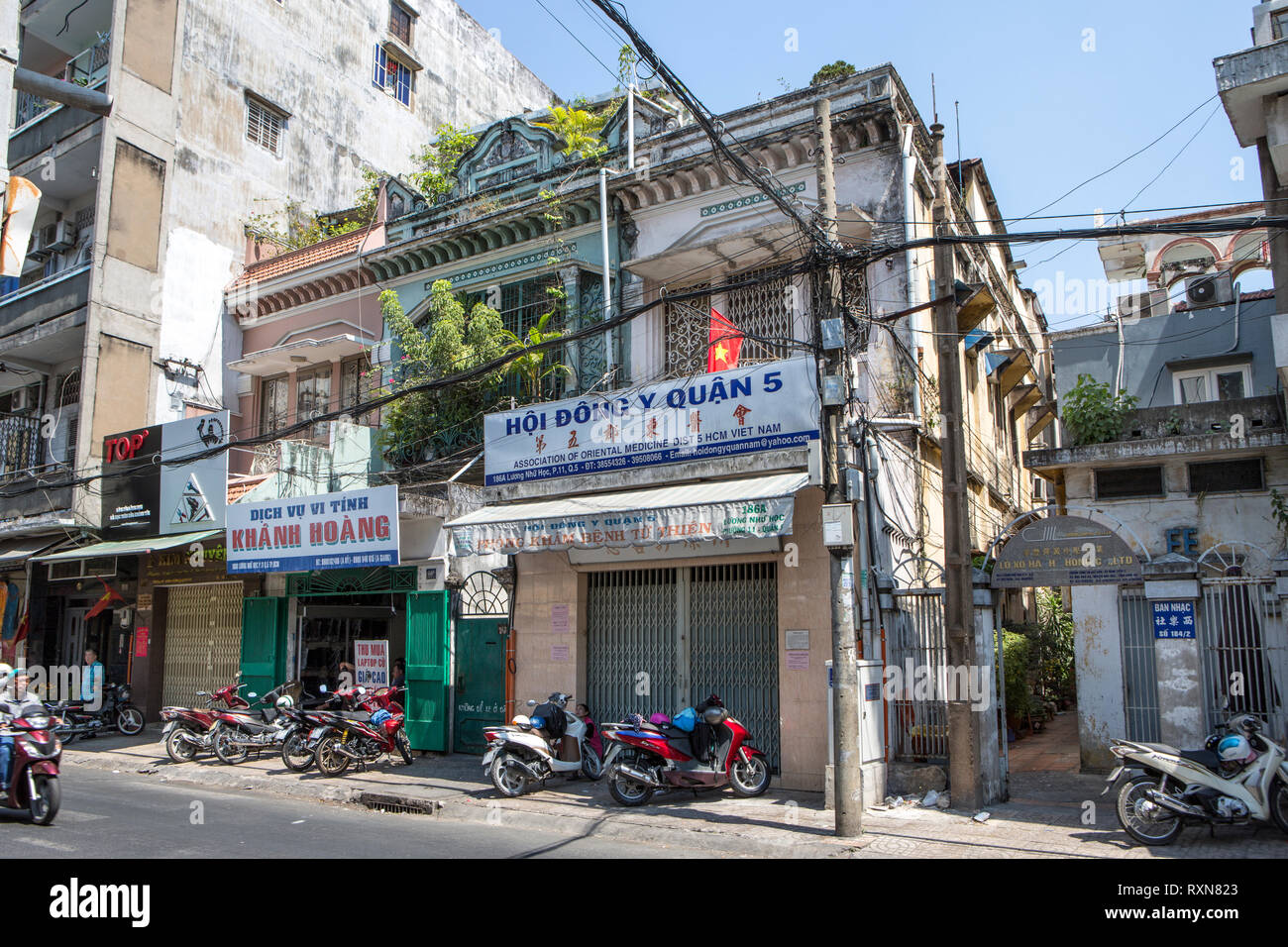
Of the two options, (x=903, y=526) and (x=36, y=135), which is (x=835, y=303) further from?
(x=36, y=135)

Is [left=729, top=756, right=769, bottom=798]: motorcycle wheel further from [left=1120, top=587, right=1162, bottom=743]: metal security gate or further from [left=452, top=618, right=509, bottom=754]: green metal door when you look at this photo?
[left=1120, top=587, right=1162, bottom=743]: metal security gate

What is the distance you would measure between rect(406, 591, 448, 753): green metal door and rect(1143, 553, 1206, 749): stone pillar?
9938mm

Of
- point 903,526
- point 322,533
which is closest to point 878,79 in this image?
point 903,526

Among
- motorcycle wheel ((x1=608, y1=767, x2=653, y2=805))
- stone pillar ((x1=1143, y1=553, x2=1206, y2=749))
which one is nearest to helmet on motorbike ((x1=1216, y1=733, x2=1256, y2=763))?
stone pillar ((x1=1143, y1=553, x2=1206, y2=749))

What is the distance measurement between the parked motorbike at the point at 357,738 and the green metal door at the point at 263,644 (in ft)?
12.8

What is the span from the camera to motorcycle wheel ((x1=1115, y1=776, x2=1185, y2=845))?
807 cm

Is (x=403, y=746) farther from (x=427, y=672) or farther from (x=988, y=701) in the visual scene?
(x=988, y=701)

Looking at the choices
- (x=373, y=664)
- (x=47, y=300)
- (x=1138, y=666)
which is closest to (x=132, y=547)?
(x=373, y=664)

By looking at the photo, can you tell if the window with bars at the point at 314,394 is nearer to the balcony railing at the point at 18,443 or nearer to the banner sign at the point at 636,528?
the balcony railing at the point at 18,443

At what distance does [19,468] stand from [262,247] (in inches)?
307

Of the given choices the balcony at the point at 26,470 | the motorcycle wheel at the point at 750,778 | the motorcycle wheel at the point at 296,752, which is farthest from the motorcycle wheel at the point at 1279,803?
the balcony at the point at 26,470
